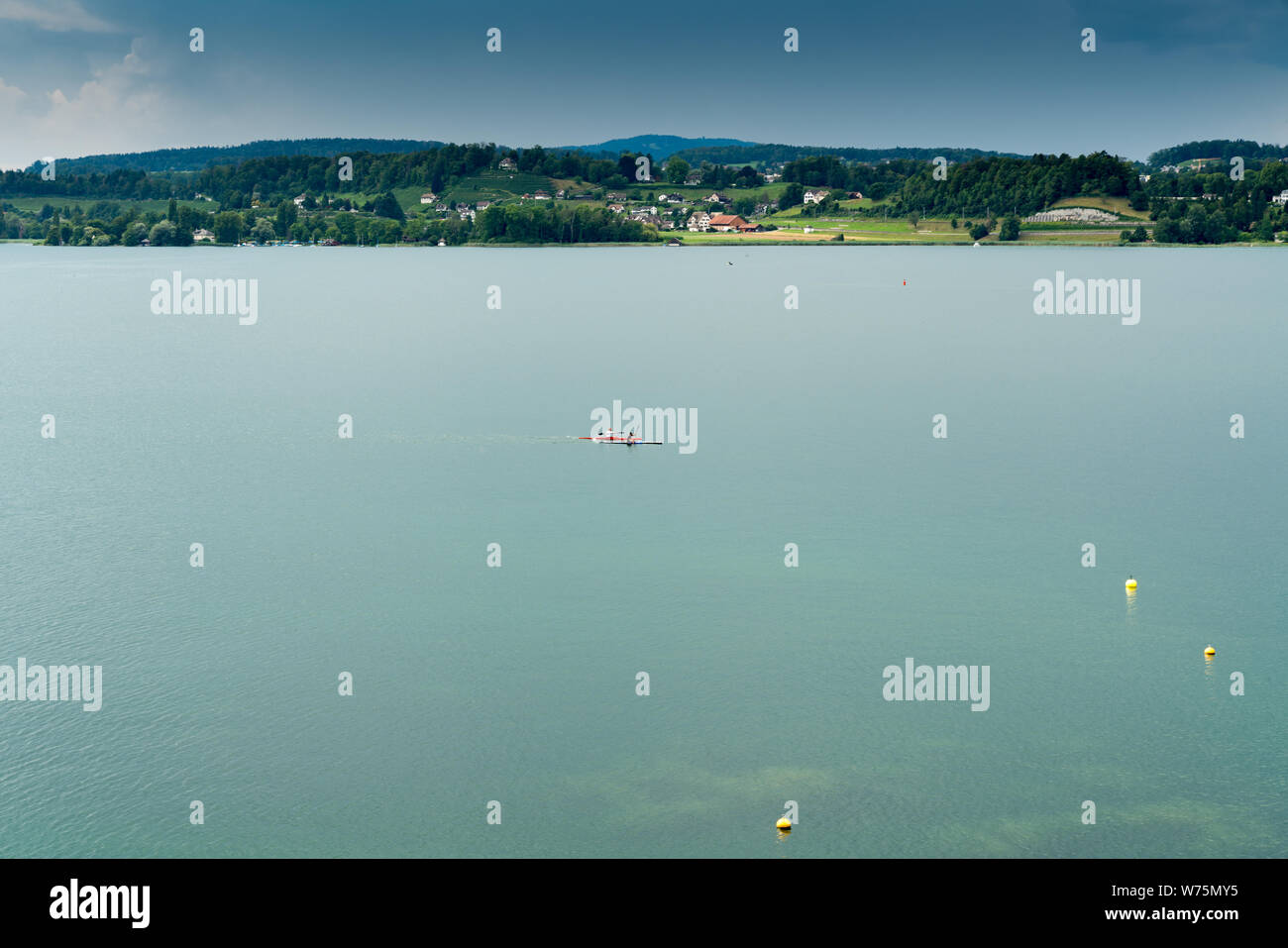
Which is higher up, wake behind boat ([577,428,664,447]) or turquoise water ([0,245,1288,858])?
wake behind boat ([577,428,664,447])

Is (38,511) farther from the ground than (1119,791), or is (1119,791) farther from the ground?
(38,511)

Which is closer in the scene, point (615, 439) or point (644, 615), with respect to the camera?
point (644, 615)

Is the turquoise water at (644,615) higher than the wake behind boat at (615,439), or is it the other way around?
the wake behind boat at (615,439)

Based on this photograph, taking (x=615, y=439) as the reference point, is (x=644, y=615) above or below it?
below

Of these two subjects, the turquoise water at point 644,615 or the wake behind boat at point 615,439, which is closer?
the turquoise water at point 644,615
